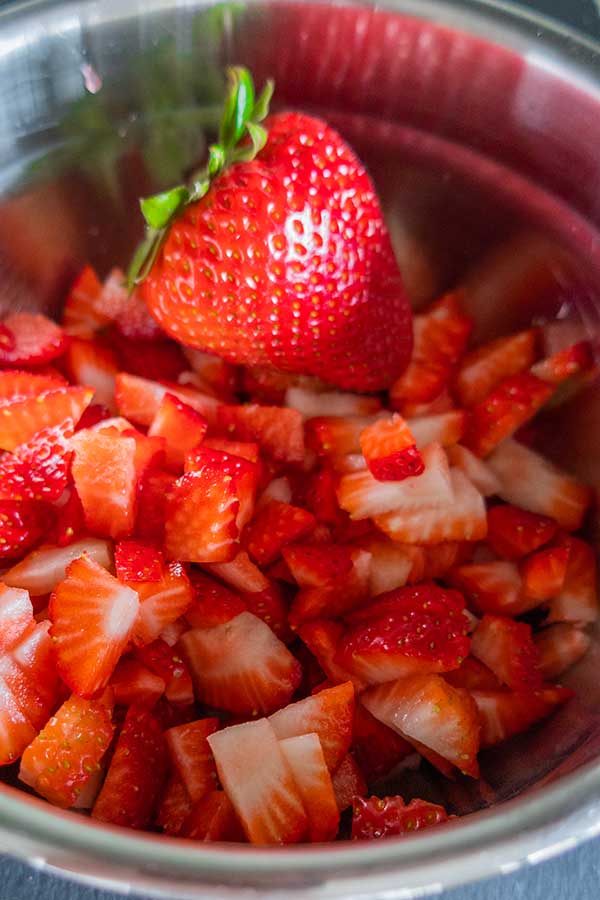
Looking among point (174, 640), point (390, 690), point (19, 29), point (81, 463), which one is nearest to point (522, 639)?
point (390, 690)

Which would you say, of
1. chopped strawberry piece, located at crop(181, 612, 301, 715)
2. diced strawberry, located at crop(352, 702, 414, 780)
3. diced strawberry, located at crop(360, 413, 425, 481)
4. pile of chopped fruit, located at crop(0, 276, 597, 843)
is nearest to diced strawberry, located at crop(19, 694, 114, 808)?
pile of chopped fruit, located at crop(0, 276, 597, 843)

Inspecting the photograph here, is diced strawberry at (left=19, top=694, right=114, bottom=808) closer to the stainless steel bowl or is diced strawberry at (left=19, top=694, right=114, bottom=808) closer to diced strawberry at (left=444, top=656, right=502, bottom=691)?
diced strawberry at (left=444, top=656, right=502, bottom=691)

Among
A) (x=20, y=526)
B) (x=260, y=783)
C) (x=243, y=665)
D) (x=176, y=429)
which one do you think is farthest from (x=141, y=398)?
(x=260, y=783)

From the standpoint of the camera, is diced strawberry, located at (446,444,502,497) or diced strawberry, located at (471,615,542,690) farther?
diced strawberry, located at (446,444,502,497)

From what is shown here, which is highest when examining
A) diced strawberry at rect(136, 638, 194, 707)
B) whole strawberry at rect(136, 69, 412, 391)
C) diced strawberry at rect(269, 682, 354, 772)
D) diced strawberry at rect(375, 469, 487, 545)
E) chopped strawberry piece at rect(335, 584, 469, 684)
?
whole strawberry at rect(136, 69, 412, 391)

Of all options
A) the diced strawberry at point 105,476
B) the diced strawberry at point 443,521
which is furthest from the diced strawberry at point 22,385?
the diced strawberry at point 443,521

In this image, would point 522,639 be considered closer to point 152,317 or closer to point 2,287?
point 152,317

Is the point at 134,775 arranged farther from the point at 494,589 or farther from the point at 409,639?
the point at 494,589
